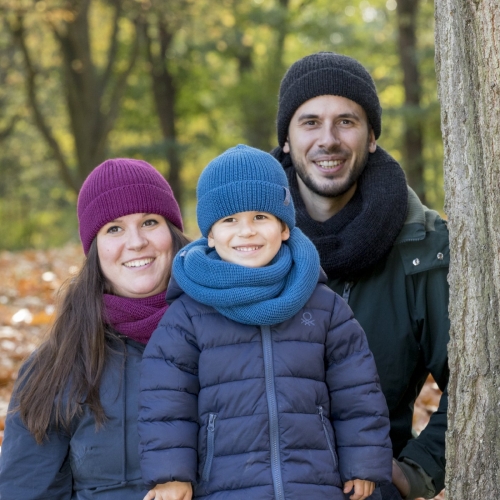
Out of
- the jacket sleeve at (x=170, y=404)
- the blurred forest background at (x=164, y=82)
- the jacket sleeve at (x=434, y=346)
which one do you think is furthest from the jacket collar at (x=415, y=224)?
the blurred forest background at (x=164, y=82)

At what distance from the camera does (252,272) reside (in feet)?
8.68

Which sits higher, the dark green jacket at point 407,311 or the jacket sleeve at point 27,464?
the dark green jacket at point 407,311

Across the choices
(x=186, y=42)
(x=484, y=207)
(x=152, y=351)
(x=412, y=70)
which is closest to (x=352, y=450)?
(x=152, y=351)

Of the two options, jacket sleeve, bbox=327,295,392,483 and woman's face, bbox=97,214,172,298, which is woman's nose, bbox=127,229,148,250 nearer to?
woman's face, bbox=97,214,172,298

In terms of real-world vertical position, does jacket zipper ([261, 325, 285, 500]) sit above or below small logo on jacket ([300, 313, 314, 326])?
below

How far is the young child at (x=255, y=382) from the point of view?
8.31 ft

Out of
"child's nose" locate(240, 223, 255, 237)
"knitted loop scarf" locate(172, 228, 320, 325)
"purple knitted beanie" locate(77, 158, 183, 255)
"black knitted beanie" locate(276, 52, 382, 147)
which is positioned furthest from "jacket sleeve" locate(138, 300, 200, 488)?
"black knitted beanie" locate(276, 52, 382, 147)

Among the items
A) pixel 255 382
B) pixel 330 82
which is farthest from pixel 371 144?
pixel 255 382

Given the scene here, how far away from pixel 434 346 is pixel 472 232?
95 centimetres

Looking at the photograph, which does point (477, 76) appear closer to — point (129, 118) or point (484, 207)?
point (484, 207)

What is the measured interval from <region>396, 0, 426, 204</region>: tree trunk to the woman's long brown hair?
11447 millimetres

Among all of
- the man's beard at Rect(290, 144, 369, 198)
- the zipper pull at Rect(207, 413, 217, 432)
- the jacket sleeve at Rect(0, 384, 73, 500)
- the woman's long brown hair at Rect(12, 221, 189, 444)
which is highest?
the man's beard at Rect(290, 144, 369, 198)

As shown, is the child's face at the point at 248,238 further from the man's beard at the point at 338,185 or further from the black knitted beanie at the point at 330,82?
the black knitted beanie at the point at 330,82

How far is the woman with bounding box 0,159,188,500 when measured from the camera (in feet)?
9.38
